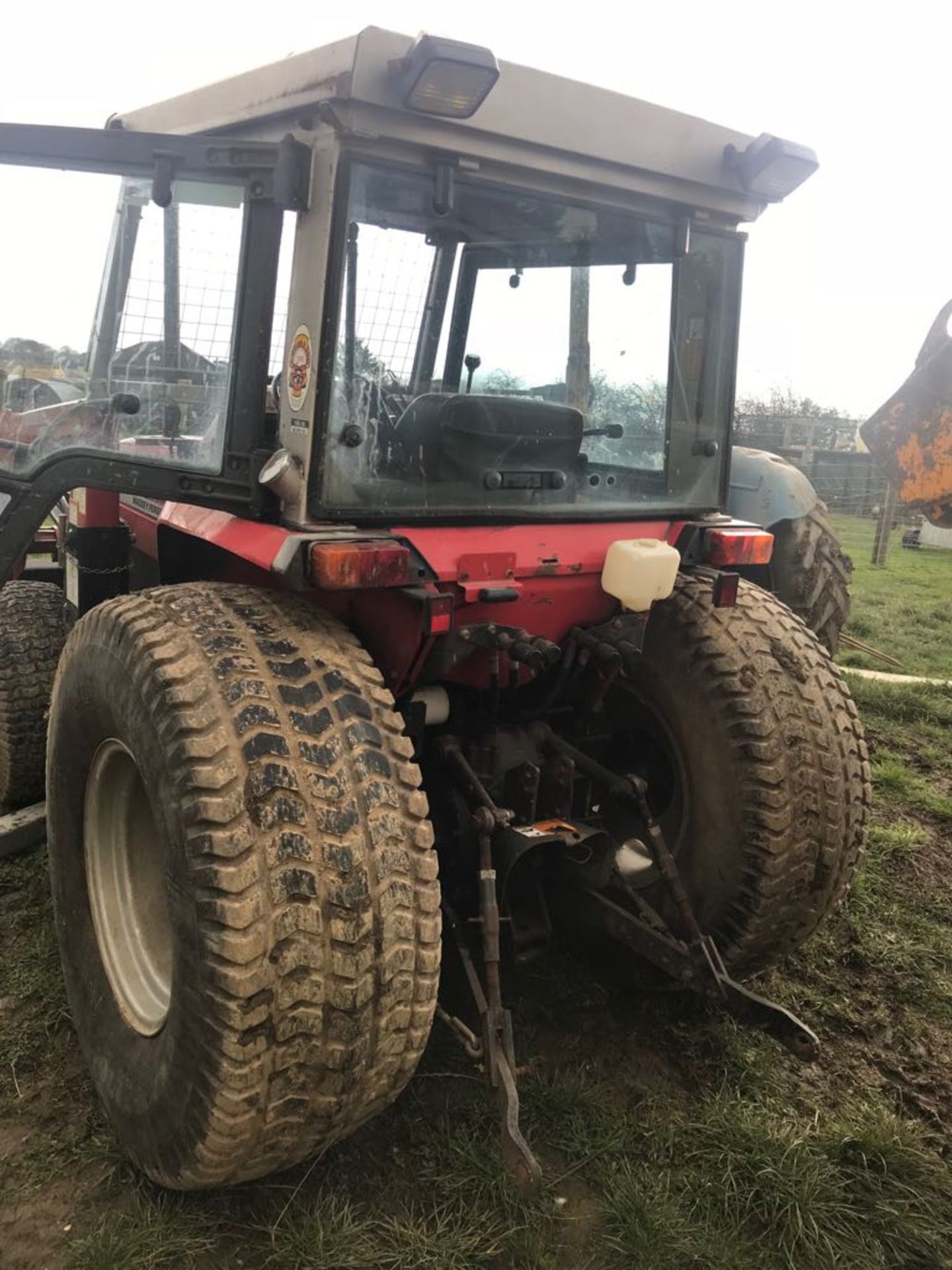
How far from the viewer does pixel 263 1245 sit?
7.02ft

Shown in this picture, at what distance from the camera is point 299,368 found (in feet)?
7.38

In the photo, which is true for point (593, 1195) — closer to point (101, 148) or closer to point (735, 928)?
point (735, 928)

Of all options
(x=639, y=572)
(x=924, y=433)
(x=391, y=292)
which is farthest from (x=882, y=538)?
(x=391, y=292)

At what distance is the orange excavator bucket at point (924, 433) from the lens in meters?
3.06

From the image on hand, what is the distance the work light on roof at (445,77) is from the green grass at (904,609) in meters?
5.97

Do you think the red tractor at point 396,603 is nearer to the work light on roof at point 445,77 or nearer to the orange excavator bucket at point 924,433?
the work light on roof at point 445,77

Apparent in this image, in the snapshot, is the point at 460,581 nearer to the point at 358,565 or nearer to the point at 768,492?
the point at 358,565

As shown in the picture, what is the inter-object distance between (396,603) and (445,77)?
113 centimetres

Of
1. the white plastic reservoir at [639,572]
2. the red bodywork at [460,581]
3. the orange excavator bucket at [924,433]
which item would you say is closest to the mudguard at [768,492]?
the orange excavator bucket at [924,433]

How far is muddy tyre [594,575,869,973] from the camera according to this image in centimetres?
280

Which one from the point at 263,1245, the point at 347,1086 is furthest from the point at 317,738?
the point at 263,1245

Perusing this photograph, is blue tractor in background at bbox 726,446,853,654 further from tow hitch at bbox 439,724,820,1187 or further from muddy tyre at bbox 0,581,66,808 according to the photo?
muddy tyre at bbox 0,581,66,808

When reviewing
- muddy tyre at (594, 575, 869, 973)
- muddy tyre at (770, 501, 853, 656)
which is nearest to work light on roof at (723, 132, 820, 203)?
muddy tyre at (594, 575, 869, 973)

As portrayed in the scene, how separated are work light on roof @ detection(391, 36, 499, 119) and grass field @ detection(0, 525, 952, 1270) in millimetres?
2313
